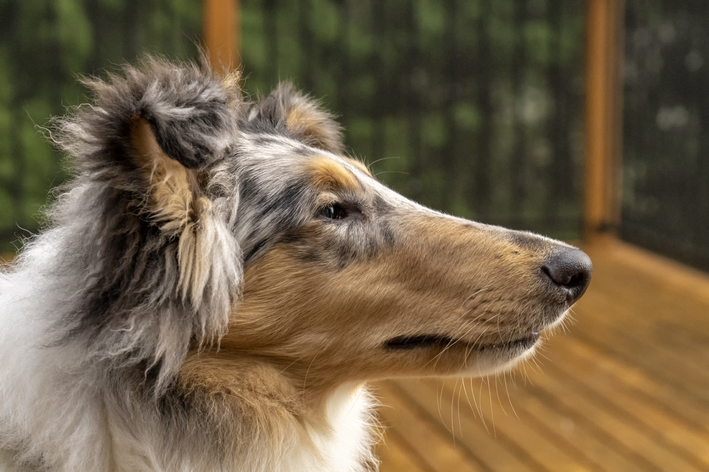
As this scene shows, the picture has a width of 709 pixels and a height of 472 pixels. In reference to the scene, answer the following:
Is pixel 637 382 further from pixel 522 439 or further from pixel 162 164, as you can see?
pixel 162 164

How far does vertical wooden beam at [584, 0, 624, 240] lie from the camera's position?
5.34 m

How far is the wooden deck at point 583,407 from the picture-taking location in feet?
8.98

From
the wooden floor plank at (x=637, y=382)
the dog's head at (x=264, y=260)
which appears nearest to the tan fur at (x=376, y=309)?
the dog's head at (x=264, y=260)

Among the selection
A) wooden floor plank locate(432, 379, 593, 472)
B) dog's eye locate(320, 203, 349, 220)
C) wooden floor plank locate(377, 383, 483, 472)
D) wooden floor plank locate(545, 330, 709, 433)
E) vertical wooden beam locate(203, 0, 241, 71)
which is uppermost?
vertical wooden beam locate(203, 0, 241, 71)

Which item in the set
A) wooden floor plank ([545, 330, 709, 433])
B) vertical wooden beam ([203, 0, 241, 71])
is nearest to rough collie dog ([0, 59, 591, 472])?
wooden floor plank ([545, 330, 709, 433])

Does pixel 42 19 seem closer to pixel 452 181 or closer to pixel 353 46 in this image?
pixel 353 46

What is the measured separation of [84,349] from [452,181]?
467 centimetres

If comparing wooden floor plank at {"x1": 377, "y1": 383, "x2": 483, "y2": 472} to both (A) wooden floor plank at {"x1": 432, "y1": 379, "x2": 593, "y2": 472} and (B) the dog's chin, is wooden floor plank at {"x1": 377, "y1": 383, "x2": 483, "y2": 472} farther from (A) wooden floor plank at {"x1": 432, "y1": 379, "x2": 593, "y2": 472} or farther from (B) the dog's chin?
(B) the dog's chin

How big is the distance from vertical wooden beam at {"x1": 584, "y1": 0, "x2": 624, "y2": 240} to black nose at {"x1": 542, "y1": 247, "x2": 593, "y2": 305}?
4.05 meters

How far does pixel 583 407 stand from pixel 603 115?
9.70 ft

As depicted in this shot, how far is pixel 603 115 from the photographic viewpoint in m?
5.40

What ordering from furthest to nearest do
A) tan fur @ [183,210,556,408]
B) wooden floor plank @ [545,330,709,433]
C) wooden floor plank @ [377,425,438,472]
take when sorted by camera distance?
wooden floor plank @ [545,330,709,433]
wooden floor plank @ [377,425,438,472]
tan fur @ [183,210,556,408]

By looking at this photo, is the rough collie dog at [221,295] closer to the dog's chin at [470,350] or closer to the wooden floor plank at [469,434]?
the dog's chin at [470,350]

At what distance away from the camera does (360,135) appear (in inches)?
226
